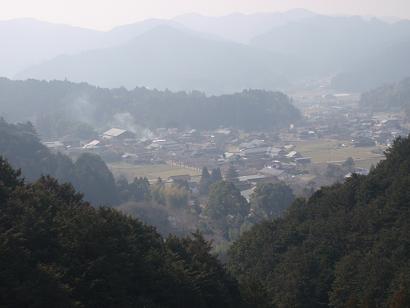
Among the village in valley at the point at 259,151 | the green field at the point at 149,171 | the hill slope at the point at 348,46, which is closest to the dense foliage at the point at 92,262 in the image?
the village in valley at the point at 259,151

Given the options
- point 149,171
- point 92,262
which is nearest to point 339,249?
point 92,262

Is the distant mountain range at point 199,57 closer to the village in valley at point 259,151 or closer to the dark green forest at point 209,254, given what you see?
the village in valley at point 259,151

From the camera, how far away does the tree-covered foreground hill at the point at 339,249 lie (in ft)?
32.0

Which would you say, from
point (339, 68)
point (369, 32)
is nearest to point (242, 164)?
point (339, 68)

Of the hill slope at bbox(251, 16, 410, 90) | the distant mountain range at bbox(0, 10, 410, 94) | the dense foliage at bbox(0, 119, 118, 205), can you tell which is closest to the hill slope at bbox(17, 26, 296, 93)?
the distant mountain range at bbox(0, 10, 410, 94)

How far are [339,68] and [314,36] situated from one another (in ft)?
122

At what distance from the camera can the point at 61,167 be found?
25.5 metres

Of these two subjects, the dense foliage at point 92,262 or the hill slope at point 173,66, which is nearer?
the dense foliage at point 92,262

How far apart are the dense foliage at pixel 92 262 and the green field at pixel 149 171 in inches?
822

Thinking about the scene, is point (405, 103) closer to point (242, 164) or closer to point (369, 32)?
point (242, 164)

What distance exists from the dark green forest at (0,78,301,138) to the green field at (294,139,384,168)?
11.5 m

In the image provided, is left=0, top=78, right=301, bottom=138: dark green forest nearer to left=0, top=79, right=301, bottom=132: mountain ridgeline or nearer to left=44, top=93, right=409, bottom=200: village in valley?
left=0, top=79, right=301, bottom=132: mountain ridgeline

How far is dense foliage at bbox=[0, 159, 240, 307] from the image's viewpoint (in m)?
6.33

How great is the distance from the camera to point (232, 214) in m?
23.1
